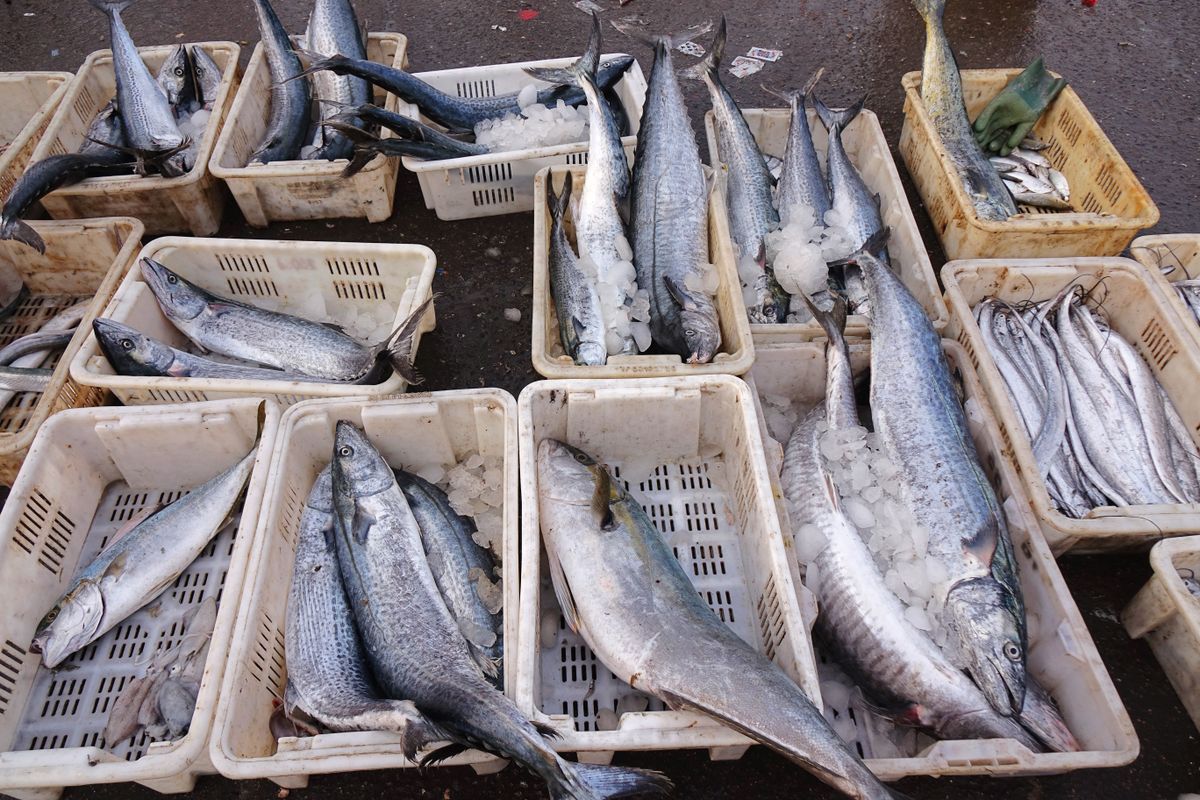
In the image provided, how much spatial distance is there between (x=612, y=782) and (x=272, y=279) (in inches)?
117

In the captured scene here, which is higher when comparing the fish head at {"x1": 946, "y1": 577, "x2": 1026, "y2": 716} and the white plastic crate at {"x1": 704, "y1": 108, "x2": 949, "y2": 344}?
A: the white plastic crate at {"x1": 704, "y1": 108, "x2": 949, "y2": 344}

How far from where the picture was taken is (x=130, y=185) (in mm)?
3885

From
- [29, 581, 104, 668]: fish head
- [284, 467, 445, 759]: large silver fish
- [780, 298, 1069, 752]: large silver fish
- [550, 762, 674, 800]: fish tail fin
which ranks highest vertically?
[550, 762, 674, 800]: fish tail fin

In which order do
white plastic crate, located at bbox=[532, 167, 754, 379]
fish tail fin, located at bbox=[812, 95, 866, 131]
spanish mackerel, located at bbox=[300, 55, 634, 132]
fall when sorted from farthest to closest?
fish tail fin, located at bbox=[812, 95, 866, 131]
spanish mackerel, located at bbox=[300, 55, 634, 132]
white plastic crate, located at bbox=[532, 167, 754, 379]

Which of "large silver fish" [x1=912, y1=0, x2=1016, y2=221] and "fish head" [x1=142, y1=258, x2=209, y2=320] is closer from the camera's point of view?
"fish head" [x1=142, y1=258, x2=209, y2=320]

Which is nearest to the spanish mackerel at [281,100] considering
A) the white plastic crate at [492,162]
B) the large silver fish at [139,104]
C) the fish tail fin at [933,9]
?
the large silver fish at [139,104]

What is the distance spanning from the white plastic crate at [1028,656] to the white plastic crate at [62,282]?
3055mm

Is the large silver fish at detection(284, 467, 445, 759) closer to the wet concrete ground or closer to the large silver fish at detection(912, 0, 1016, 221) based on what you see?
the wet concrete ground

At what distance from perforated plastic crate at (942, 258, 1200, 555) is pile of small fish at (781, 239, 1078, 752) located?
18cm

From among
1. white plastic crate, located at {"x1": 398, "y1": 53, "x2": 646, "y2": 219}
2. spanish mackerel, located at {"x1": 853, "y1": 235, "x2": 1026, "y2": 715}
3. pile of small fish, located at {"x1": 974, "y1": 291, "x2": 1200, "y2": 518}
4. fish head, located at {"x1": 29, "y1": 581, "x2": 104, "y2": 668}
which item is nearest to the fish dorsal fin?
spanish mackerel, located at {"x1": 853, "y1": 235, "x2": 1026, "y2": 715}

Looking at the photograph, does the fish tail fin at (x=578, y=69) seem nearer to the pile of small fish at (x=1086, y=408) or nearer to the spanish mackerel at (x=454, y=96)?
the spanish mackerel at (x=454, y=96)

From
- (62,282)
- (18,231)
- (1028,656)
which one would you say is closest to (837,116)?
(1028,656)

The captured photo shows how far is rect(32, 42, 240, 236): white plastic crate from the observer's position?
390cm

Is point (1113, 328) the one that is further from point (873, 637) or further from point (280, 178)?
point (280, 178)
